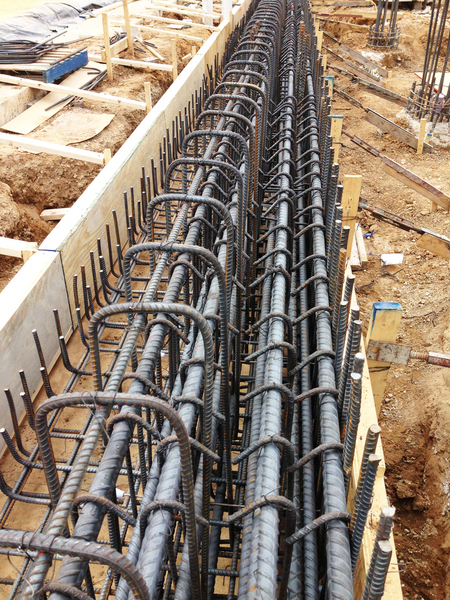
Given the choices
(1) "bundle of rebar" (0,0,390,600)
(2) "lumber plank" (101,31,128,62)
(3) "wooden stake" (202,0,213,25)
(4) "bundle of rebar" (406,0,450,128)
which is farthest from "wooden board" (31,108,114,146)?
(3) "wooden stake" (202,0,213,25)

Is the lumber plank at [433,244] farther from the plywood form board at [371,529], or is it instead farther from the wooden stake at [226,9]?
the wooden stake at [226,9]

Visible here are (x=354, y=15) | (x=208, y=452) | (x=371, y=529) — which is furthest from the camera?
(x=354, y=15)

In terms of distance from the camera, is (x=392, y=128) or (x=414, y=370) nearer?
(x=414, y=370)

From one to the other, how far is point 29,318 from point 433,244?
478cm

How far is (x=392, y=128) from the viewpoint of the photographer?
36.1 feet

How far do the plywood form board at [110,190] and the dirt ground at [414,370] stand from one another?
399 cm

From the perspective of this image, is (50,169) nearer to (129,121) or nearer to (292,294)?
(129,121)

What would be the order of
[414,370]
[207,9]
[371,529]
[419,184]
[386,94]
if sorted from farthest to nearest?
[207,9] → [386,94] → [419,184] → [414,370] → [371,529]

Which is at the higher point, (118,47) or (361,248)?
(118,47)

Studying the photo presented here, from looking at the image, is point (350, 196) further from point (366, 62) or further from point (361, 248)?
point (366, 62)

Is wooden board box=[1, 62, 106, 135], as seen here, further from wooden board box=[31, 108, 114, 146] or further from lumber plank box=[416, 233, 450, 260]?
lumber plank box=[416, 233, 450, 260]

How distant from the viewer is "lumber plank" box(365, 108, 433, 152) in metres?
10.7

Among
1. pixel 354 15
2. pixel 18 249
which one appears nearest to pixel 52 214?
pixel 18 249

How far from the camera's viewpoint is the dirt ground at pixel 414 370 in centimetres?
480
